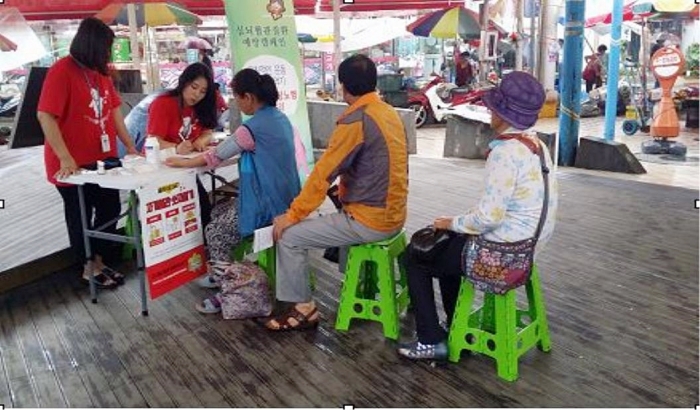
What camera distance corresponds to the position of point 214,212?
3275 mm

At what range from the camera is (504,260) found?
91.5 inches

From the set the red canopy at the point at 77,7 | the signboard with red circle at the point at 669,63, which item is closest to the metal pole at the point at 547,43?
the signboard with red circle at the point at 669,63

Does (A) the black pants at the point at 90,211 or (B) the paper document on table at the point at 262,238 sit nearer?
(B) the paper document on table at the point at 262,238

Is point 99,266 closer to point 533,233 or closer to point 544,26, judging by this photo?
point 533,233

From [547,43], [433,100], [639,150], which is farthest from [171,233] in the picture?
[547,43]

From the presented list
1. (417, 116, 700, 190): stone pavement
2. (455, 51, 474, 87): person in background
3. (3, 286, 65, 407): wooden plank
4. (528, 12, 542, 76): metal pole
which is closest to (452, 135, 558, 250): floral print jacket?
(3, 286, 65, 407): wooden plank

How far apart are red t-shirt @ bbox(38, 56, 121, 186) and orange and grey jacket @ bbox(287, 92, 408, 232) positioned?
124 centimetres

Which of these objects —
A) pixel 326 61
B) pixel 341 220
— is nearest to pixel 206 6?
pixel 326 61

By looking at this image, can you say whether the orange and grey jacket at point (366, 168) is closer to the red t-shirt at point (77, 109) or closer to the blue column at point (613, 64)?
the red t-shirt at point (77, 109)

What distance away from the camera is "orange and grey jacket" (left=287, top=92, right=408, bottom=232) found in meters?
2.58

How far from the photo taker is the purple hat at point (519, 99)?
226cm

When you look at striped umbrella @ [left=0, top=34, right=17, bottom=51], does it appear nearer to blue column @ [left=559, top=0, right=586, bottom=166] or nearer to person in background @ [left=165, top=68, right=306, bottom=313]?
blue column @ [left=559, top=0, right=586, bottom=166]

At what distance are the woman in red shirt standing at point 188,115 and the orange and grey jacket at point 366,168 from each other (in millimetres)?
989

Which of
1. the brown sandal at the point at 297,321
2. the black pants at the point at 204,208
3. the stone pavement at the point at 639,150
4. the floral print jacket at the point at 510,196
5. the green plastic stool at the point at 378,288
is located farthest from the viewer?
the stone pavement at the point at 639,150
